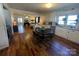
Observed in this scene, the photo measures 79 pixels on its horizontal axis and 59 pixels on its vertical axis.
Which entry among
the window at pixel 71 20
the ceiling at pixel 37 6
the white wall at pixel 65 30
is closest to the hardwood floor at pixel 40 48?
the white wall at pixel 65 30

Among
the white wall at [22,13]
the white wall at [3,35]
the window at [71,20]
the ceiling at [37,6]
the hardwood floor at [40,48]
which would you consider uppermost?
the ceiling at [37,6]

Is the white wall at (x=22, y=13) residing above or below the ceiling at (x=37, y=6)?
below

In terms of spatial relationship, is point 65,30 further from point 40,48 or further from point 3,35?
point 3,35

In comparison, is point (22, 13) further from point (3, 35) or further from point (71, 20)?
point (71, 20)

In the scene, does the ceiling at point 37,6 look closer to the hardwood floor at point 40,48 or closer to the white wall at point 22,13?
the white wall at point 22,13

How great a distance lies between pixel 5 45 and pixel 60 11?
1.17m

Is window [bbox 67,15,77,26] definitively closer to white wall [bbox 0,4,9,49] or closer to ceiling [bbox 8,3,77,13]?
ceiling [bbox 8,3,77,13]

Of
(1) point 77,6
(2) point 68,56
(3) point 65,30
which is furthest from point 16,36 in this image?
(1) point 77,6

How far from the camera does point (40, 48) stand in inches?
59.2

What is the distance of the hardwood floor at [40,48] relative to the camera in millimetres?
1475

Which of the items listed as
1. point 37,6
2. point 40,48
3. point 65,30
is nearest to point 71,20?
point 65,30

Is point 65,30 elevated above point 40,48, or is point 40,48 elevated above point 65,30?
point 65,30

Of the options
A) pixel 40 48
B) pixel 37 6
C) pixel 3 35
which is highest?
pixel 37 6

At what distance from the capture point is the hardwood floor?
1475 millimetres
